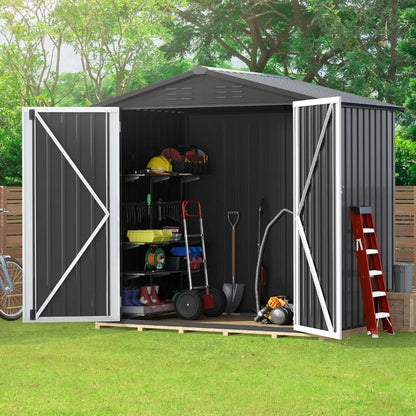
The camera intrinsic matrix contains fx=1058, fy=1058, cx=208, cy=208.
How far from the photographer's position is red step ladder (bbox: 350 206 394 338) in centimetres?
958

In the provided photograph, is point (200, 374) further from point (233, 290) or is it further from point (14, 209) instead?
point (14, 209)

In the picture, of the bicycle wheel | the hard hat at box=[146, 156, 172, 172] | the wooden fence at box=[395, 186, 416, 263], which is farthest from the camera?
the wooden fence at box=[395, 186, 416, 263]

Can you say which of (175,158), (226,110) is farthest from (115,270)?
(226,110)

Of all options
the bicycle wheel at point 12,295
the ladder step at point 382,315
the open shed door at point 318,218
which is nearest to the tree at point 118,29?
the bicycle wheel at point 12,295

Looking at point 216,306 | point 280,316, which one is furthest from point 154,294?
point 280,316

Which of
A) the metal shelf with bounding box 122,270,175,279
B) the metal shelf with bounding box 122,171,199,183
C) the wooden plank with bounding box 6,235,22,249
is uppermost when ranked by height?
the metal shelf with bounding box 122,171,199,183

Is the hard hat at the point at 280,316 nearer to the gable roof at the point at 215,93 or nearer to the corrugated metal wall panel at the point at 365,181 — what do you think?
the corrugated metal wall panel at the point at 365,181

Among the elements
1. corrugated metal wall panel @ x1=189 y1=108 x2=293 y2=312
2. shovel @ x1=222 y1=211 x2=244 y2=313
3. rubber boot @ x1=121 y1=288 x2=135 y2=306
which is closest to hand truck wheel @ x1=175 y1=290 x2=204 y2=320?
rubber boot @ x1=121 y1=288 x2=135 y2=306

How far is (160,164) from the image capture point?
36.0 feet

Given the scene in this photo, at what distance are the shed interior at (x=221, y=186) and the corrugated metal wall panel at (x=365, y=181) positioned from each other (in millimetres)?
1145

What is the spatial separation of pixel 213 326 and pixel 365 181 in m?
1.99

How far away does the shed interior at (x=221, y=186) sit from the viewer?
11.2m

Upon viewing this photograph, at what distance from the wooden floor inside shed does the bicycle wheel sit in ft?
4.12

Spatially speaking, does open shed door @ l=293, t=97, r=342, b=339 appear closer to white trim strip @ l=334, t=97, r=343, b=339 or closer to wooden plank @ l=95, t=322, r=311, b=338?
white trim strip @ l=334, t=97, r=343, b=339
